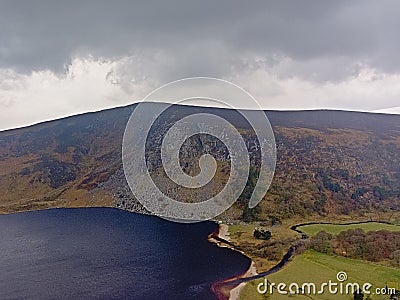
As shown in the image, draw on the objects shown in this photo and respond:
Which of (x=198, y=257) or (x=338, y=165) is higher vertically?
(x=338, y=165)

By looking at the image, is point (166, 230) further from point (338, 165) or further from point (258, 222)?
point (338, 165)

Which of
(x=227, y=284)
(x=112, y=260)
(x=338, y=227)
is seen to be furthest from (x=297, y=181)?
(x=227, y=284)

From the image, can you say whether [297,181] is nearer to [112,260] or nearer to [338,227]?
[338,227]

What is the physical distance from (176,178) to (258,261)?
288 feet

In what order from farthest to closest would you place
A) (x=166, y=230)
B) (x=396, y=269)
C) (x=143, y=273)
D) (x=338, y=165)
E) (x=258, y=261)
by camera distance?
(x=338, y=165), (x=166, y=230), (x=258, y=261), (x=143, y=273), (x=396, y=269)

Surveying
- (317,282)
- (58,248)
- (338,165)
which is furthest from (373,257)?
(338,165)

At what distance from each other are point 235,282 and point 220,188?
7519 centimetres

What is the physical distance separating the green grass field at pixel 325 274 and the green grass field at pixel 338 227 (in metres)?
23.4

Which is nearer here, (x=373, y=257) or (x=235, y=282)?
(x=235, y=282)

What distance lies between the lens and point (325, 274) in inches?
2670

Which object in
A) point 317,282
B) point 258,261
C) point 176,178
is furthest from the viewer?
point 176,178

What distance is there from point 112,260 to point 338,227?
58225 mm

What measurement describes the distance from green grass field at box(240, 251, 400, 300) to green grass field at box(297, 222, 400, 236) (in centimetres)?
2339

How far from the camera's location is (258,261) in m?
81.2
